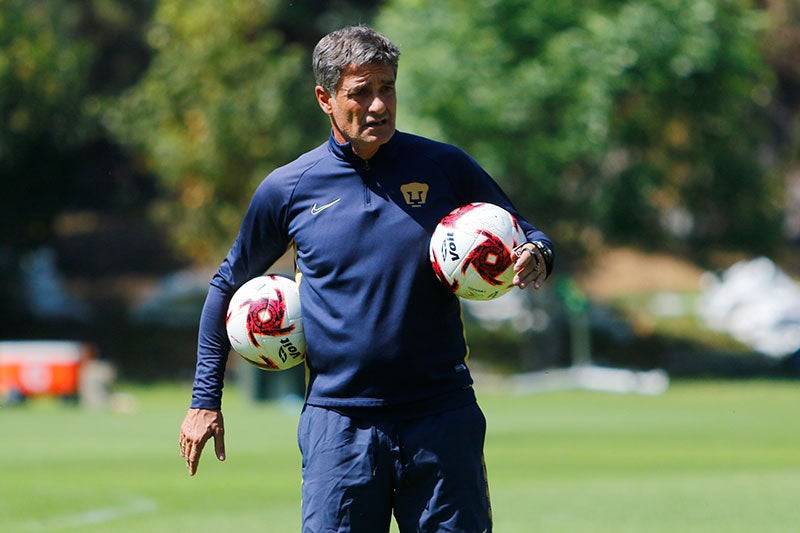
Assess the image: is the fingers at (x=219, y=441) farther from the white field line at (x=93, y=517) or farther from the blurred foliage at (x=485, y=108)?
the blurred foliage at (x=485, y=108)

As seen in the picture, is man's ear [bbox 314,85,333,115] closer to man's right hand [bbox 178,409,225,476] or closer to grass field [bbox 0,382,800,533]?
man's right hand [bbox 178,409,225,476]

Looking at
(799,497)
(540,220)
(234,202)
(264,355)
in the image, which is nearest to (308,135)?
(234,202)

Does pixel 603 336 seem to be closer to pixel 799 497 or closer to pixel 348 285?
pixel 799 497

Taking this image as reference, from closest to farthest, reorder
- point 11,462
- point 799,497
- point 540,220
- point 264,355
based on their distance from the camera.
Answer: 1. point 264,355
2. point 799,497
3. point 11,462
4. point 540,220

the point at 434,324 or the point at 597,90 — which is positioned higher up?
the point at 597,90

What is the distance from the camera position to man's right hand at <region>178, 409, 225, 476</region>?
610 centimetres

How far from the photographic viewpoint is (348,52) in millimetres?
5789

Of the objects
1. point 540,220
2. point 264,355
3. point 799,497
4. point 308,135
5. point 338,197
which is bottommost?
point 799,497

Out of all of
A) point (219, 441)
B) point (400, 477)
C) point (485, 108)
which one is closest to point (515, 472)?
point (219, 441)

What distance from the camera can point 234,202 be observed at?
47875mm

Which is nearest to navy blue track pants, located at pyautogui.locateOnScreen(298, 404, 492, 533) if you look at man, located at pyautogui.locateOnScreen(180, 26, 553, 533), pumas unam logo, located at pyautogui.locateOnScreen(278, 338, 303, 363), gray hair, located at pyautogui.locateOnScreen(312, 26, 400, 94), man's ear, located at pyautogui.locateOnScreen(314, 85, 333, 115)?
man, located at pyautogui.locateOnScreen(180, 26, 553, 533)

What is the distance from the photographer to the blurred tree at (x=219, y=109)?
4597 cm

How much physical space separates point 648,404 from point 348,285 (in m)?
29.3

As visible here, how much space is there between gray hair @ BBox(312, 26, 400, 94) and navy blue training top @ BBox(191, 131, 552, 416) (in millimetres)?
283
